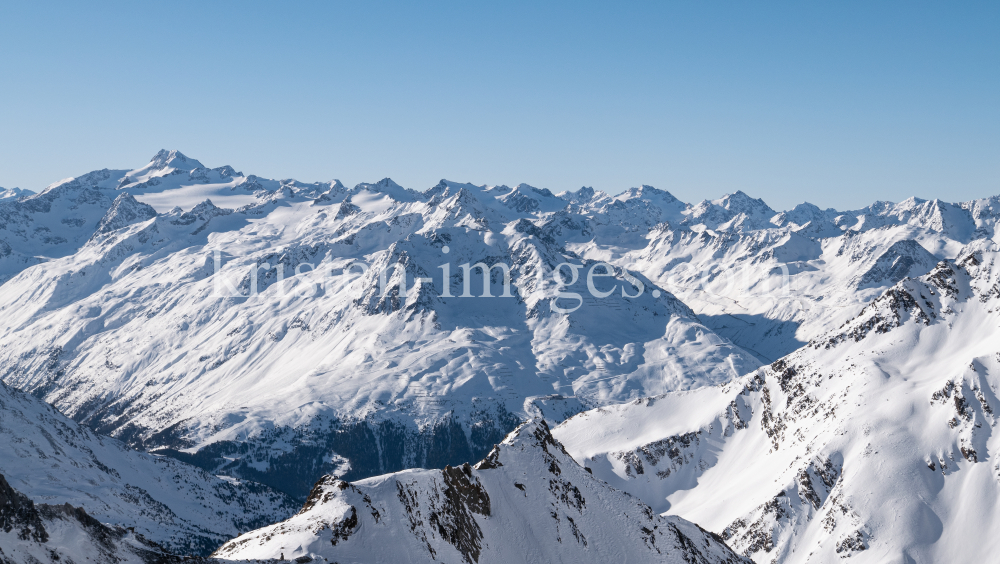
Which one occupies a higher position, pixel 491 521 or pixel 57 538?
pixel 57 538

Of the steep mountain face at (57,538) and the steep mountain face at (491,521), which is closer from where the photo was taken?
the steep mountain face at (57,538)

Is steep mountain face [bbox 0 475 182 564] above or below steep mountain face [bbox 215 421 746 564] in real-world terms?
above

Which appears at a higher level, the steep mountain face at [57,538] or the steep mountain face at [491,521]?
the steep mountain face at [57,538]

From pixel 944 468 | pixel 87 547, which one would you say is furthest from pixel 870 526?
pixel 87 547

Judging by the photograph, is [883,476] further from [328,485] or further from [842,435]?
[328,485]

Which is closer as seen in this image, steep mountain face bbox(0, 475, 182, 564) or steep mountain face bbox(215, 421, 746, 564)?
steep mountain face bbox(0, 475, 182, 564)
